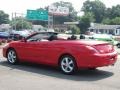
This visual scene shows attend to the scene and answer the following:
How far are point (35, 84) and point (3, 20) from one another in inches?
5675

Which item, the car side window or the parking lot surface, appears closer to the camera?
the parking lot surface

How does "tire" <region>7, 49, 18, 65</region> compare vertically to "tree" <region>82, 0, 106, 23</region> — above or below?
below

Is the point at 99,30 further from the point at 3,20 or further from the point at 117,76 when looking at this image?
the point at 117,76

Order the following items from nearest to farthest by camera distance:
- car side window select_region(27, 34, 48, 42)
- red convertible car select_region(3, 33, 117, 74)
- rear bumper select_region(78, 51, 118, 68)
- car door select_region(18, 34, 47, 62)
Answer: rear bumper select_region(78, 51, 118, 68) → red convertible car select_region(3, 33, 117, 74) → car door select_region(18, 34, 47, 62) → car side window select_region(27, 34, 48, 42)

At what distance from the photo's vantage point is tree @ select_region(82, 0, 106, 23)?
452ft

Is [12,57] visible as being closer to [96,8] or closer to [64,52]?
[64,52]

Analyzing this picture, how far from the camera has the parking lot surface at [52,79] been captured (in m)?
8.19

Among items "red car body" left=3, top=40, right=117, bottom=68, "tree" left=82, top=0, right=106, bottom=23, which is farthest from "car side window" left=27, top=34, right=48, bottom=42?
"tree" left=82, top=0, right=106, bottom=23

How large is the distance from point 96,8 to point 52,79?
134 m

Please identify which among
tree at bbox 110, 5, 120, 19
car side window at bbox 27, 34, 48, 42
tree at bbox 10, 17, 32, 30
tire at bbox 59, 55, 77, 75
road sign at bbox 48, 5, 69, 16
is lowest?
tire at bbox 59, 55, 77, 75

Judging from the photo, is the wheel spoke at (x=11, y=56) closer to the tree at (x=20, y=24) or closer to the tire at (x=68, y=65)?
the tire at (x=68, y=65)

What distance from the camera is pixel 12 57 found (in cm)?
1195

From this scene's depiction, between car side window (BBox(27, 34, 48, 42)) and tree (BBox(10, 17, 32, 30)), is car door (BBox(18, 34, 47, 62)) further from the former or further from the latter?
tree (BBox(10, 17, 32, 30))

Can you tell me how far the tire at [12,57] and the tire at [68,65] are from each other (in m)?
2.32
